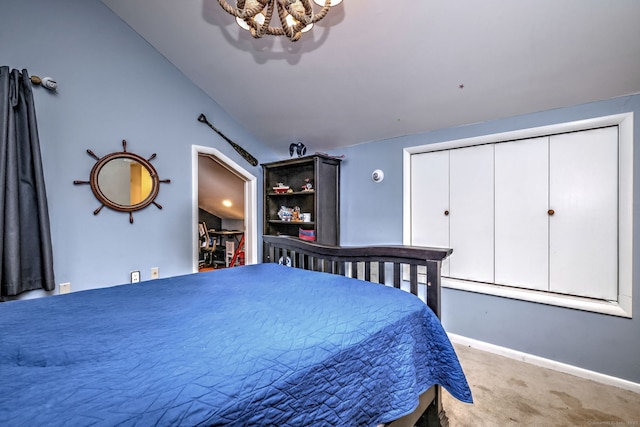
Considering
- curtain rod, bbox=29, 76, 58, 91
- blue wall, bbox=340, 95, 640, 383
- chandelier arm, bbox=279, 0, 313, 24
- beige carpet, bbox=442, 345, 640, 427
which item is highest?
curtain rod, bbox=29, 76, 58, 91

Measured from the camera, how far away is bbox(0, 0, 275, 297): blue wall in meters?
2.19

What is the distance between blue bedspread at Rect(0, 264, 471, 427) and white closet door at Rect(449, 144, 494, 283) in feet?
5.35

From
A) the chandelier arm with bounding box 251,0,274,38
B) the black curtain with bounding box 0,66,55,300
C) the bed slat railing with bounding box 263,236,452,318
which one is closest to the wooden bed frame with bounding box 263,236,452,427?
the bed slat railing with bounding box 263,236,452,318

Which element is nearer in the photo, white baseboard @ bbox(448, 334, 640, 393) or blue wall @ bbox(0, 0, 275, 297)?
white baseboard @ bbox(448, 334, 640, 393)

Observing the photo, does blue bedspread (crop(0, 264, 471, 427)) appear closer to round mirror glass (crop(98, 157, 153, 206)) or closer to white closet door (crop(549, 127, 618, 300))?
round mirror glass (crop(98, 157, 153, 206))

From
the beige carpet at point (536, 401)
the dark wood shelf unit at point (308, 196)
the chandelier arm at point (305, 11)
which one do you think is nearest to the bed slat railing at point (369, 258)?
the beige carpet at point (536, 401)

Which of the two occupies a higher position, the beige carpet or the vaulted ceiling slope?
the vaulted ceiling slope

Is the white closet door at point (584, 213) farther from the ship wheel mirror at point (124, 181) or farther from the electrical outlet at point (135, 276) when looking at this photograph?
the electrical outlet at point (135, 276)

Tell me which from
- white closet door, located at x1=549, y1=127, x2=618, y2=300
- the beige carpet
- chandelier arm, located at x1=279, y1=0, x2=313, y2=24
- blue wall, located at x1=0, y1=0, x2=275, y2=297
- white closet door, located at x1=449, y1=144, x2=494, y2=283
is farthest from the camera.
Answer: white closet door, located at x1=449, y1=144, x2=494, y2=283

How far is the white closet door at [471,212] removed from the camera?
8.39 feet

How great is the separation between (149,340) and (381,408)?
0.79 m

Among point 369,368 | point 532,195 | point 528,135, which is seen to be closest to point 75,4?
point 369,368

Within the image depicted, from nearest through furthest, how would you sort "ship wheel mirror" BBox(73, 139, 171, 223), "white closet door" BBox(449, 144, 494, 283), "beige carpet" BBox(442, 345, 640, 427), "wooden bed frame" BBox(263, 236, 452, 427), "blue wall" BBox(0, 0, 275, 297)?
1. "wooden bed frame" BBox(263, 236, 452, 427)
2. "beige carpet" BBox(442, 345, 640, 427)
3. "blue wall" BBox(0, 0, 275, 297)
4. "ship wheel mirror" BBox(73, 139, 171, 223)
5. "white closet door" BBox(449, 144, 494, 283)

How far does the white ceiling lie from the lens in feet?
5.49
